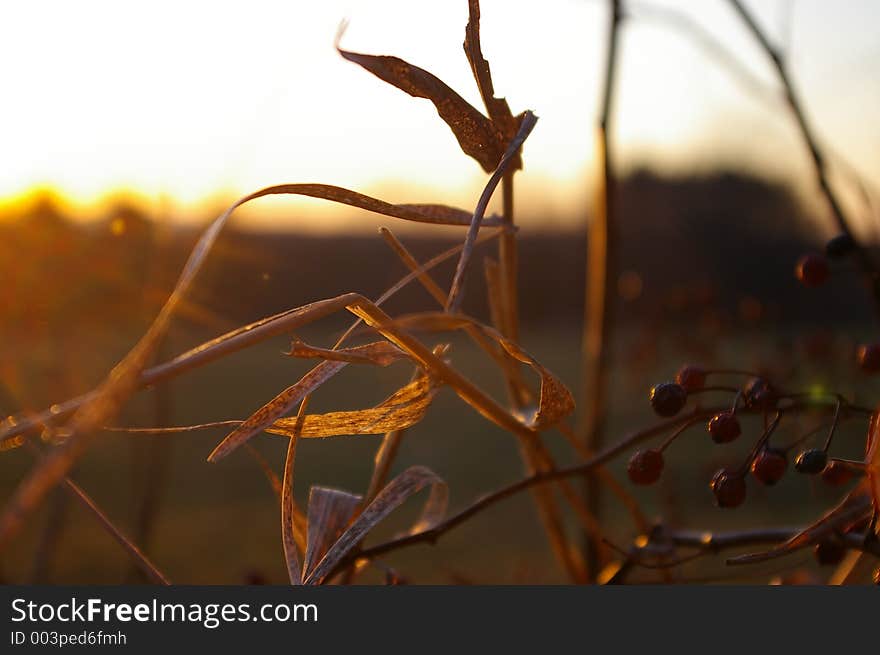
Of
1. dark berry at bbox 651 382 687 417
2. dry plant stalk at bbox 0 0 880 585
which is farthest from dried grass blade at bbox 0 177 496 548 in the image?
dark berry at bbox 651 382 687 417

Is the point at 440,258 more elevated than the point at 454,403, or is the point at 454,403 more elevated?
the point at 454,403

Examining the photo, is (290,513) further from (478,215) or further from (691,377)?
(691,377)

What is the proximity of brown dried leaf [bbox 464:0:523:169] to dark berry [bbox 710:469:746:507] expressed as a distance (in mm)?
163

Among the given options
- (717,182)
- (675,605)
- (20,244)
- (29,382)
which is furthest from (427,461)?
(675,605)

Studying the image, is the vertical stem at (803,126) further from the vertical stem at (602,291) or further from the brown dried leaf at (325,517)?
the brown dried leaf at (325,517)

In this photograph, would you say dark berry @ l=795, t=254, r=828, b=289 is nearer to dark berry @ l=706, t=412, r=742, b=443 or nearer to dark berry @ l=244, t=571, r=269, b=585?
dark berry @ l=706, t=412, r=742, b=443

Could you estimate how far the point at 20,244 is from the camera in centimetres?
82

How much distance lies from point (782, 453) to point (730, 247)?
242cm

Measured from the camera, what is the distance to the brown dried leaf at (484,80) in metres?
0.30

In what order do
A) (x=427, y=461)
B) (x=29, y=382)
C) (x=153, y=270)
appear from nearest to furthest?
(x=153, y=270) < (x=29, y=382) < (x=427, y=461)

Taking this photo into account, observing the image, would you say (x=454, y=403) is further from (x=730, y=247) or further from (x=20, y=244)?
(x=20, y=244)

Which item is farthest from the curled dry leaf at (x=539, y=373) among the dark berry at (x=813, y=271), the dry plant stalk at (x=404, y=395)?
the dark berry at (x=813, y=271)

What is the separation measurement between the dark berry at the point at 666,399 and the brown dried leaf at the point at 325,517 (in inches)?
5.5

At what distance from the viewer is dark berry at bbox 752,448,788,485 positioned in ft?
1.18
